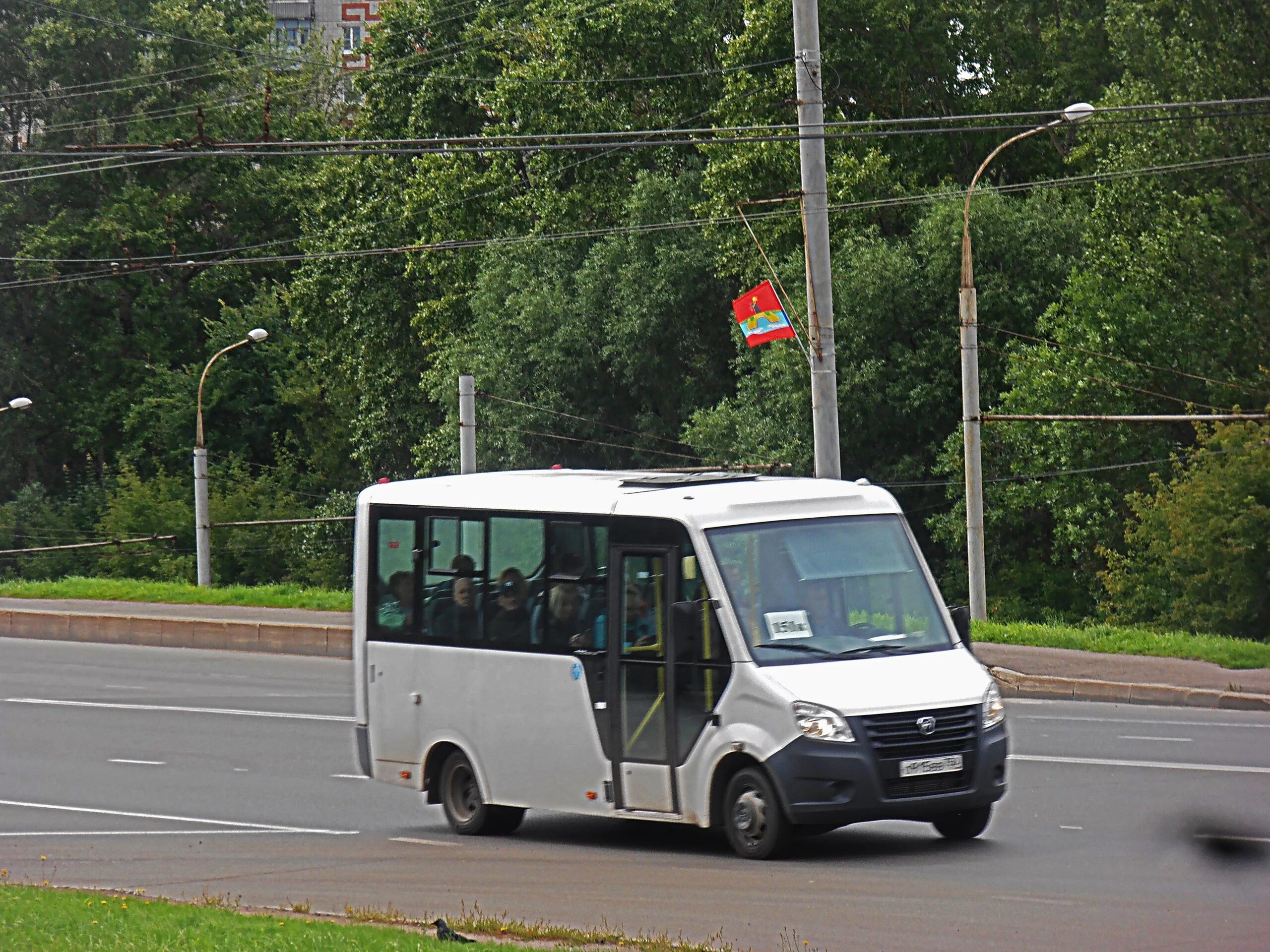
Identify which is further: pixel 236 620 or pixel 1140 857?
pixel 236 620

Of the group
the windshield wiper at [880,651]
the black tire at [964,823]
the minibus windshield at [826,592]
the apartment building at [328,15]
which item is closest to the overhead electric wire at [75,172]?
the minibus windshield at [826,592]

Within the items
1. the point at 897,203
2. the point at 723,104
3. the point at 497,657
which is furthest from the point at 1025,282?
the point at 497,657

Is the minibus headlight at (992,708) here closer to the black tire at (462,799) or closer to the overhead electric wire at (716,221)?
the black tire at (462,799)

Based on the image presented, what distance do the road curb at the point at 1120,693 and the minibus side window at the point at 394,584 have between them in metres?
8.17

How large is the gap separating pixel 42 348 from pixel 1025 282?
35995mm

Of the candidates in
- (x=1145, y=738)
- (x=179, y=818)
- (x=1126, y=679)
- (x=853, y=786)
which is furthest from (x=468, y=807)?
(x=1126, y=679)

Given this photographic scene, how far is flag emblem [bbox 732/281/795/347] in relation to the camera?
29.0m

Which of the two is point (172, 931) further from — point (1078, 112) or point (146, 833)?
point (1078, 112)

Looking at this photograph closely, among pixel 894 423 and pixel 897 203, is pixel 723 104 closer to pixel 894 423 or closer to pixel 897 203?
pixel 897 203

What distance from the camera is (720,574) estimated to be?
452 inches

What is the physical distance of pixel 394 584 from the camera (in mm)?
13922

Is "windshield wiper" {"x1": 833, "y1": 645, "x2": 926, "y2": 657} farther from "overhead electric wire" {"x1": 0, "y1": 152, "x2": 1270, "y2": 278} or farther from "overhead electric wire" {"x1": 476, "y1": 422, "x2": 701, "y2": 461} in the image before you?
"overhead electric wire" {"x1": 476, "y1": 422, "x2": 701, "y2": 461}

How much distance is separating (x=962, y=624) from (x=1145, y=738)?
6.21 metres

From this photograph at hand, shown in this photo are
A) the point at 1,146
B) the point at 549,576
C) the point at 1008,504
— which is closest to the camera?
the point at 549,576
